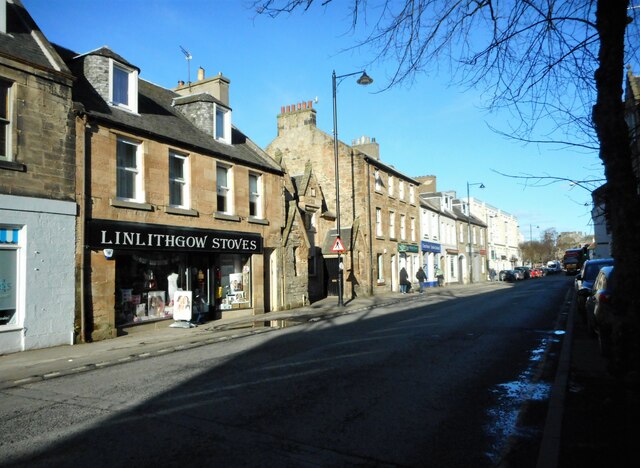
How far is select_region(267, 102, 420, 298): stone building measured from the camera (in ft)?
94.8

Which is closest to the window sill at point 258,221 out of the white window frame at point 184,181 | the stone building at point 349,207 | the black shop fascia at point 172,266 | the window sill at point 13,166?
the black shop fascia at point 172,266

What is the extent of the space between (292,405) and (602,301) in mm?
6131

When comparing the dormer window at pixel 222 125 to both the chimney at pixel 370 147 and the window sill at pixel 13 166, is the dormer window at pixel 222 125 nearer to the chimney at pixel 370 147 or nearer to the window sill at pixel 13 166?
the window sill at pixel 13 166

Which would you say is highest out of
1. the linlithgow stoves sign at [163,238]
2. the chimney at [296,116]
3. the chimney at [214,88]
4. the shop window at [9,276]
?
the chimney at [296,116]

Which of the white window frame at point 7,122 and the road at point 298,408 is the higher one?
the white window frame at point 7,122

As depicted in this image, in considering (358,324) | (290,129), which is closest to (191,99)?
(358,324)

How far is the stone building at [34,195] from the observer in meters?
11.3

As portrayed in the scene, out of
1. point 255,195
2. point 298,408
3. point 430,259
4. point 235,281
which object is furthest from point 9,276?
point 430,259

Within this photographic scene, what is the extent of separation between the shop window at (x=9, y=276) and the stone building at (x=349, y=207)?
1714cm

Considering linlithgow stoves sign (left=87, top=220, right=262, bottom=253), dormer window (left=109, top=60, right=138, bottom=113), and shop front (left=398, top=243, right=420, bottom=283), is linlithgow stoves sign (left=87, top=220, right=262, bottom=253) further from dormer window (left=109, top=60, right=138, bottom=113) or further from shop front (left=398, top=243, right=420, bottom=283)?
shop front (left=398, top=243, right=420, bottom=283)

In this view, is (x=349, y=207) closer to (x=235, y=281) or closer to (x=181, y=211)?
(x=235, y=281)

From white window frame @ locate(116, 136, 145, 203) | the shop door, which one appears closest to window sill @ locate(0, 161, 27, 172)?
white window frame @ locate(116, 136, 145, 203)

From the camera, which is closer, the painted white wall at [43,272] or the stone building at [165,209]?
the painted white wall at [43,272]

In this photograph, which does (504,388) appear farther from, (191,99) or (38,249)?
(191,99)
